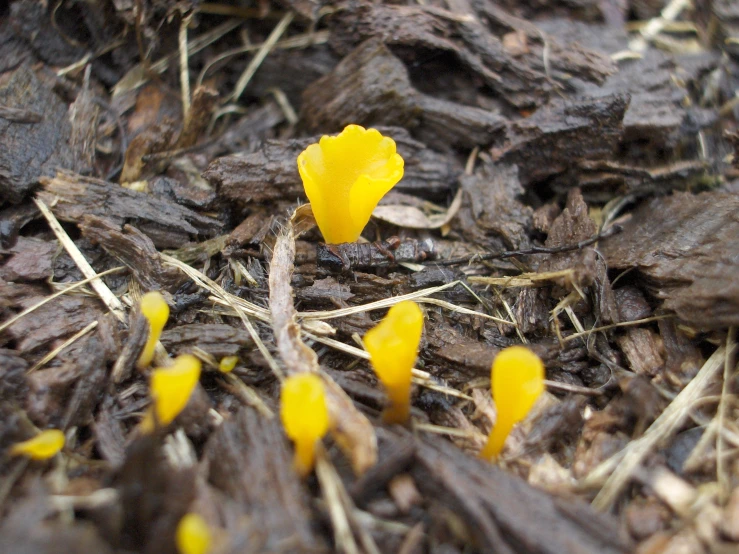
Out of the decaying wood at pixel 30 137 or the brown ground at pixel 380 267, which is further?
the decaying wood at pixel 30 137

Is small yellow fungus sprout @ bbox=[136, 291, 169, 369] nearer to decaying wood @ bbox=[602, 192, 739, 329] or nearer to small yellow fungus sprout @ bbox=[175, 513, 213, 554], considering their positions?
small yellow fungus sprout @ bbox=[175, 513, 213, 554]

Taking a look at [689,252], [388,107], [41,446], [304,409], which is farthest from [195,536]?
[388,107]

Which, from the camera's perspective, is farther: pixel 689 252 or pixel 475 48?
pixel 475 48

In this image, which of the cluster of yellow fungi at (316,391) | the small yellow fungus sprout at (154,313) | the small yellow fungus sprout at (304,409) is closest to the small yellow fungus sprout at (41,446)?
the cluster of yellow fungi at (316,391)

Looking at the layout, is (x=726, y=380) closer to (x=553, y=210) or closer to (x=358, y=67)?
(x=553, y=210)

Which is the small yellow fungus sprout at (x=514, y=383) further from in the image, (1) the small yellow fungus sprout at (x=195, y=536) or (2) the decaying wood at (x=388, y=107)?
(2) the decaying wood at (x=388, y=107)

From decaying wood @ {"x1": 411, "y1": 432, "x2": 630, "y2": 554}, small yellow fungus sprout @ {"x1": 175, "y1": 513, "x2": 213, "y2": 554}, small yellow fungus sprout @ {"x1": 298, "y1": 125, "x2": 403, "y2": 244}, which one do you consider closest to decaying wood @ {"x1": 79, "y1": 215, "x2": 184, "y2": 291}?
small yellow fungus sprout @ {"x1": 298, "y1": 125, "x2": 403, "y2": 244}

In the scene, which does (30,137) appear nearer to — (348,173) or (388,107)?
(348,173)
